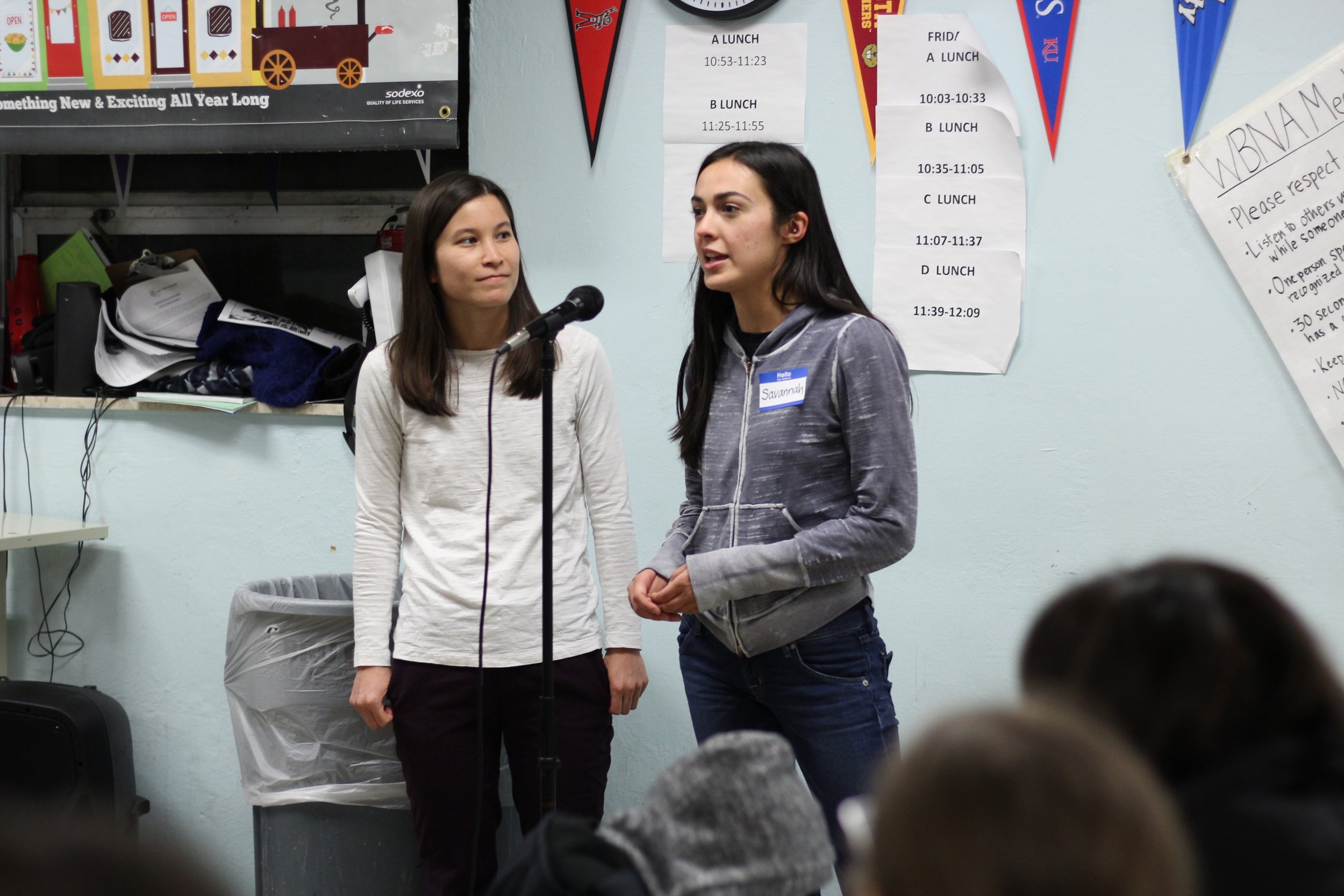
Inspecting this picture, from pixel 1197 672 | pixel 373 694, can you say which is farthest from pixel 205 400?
pixel 1197 672

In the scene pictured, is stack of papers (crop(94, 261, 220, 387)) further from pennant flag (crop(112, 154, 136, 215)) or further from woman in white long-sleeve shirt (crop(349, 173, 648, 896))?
woman in white long-sleeve shirt (crop(349, 173, 648, 896))

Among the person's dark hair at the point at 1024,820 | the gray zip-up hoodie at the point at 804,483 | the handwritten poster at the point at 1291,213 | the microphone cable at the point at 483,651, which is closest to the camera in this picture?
the person's dark hair at the point at 1024,820

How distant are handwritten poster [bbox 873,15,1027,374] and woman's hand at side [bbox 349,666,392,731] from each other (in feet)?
3.63

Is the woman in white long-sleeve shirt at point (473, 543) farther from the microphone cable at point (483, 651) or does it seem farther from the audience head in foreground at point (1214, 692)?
the audience head in foreground at point (1214, 692)

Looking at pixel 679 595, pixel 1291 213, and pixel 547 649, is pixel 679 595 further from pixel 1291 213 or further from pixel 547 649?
pixel 1291 213

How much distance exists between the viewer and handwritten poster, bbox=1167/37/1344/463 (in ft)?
6.12


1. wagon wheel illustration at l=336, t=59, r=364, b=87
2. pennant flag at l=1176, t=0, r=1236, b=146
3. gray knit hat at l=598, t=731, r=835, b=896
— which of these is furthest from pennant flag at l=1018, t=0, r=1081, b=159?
gray knit hat at l=598, t=731, r=835, b=896

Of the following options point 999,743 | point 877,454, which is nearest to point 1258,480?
point 877,454

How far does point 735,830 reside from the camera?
0.62 meters

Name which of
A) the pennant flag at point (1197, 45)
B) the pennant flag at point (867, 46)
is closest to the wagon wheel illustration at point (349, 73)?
the pennant flag at point (867, 46)

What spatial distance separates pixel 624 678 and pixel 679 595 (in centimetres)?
36

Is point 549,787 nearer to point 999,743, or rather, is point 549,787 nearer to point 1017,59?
point 999,743

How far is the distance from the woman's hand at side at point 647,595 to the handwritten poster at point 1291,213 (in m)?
1.24

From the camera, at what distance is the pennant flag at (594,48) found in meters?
2.13
